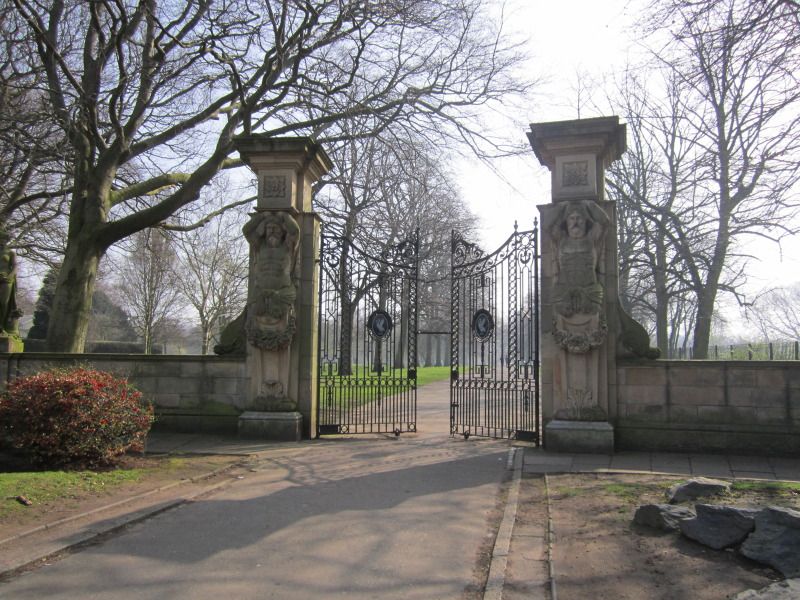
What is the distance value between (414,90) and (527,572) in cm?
1230

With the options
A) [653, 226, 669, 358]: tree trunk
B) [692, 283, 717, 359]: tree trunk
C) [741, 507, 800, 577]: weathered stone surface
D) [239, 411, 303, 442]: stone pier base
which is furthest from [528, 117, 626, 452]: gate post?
[653, 226, 669, 358]: tree trunk

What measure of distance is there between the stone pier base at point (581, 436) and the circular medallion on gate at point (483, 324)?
2004 mm

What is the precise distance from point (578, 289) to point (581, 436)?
6.98ft

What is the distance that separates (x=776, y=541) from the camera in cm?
430

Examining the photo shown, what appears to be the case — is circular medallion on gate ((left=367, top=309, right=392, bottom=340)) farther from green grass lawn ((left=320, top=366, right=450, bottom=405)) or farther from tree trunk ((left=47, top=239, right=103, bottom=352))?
tree trunk ((left=47, top=239, right=103, bottom=352))

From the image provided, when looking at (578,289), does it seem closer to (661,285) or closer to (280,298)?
(280,298)

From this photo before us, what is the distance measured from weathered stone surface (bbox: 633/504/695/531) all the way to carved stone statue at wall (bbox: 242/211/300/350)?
240 inches

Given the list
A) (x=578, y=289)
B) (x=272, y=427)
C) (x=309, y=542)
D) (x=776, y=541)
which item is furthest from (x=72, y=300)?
(x=776, y=541)

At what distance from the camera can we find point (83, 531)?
5.23m

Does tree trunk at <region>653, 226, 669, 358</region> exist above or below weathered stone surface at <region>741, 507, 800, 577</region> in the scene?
above

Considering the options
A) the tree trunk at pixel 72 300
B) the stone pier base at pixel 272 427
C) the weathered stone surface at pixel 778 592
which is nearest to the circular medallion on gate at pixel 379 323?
the stone pier base at pixel 272 427

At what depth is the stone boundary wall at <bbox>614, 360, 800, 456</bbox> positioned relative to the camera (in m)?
8.29

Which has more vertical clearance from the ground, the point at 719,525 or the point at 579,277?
the point at 579,277

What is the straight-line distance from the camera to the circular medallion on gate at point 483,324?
1019 centimetres
